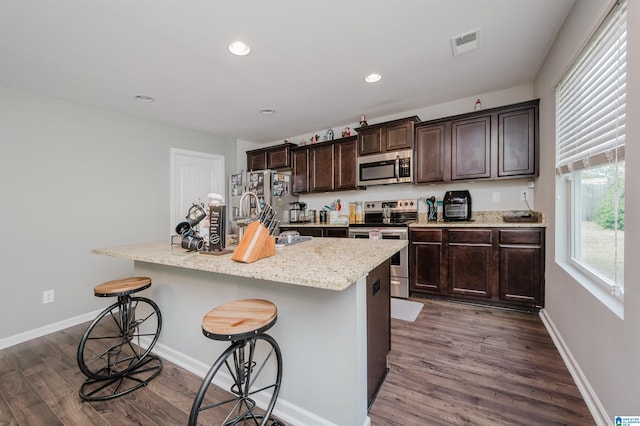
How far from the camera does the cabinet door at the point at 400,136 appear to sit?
11.2 ft

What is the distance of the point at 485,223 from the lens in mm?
2871

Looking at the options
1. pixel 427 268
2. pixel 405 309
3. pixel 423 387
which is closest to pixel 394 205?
pixel 427 268

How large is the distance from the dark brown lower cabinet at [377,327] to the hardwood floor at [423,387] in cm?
10

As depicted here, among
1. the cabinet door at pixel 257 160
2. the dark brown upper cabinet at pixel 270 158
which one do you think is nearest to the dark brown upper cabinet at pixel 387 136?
the dark brown upper cabinet at pixel 270 158

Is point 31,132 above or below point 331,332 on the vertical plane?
above

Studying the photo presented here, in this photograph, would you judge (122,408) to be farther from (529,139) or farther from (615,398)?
(529,139)

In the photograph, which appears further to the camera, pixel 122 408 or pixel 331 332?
pixel 122 408

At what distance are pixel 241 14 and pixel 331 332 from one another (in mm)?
2019

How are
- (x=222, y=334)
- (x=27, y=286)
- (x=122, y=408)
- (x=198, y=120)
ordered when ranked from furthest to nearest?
(x=198, y=120)
(x=27, y=286)
(x=122, y=408)
(x=222, y=334)

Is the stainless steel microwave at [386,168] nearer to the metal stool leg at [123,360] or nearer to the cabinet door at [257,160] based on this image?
the cabinet door at [257,160]

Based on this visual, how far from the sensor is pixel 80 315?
292 cm

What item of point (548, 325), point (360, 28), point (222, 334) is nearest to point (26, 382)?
point (222, 334)

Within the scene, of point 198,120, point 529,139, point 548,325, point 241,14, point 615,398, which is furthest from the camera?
point 198,120

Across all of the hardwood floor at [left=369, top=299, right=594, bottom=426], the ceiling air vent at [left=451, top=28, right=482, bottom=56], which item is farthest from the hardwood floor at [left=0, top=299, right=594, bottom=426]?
the ceiling air vent at [left=451, top=28, right=482, bottom=56]
